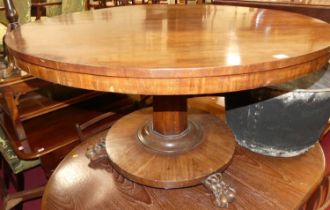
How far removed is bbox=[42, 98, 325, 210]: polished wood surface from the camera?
29.5 inches

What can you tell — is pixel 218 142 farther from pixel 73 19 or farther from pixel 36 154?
pixel 36 154

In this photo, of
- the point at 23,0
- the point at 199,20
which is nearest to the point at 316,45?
the point at 199,20

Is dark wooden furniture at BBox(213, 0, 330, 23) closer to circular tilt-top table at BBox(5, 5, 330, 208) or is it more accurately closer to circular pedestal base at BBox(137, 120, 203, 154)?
circular tilt-top table at BBox(5, 5, 330, 208)

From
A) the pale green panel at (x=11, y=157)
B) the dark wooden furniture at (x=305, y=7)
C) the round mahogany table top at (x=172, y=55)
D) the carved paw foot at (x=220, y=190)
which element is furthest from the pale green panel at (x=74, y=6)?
the carved paw foot at (x=220, y=190)

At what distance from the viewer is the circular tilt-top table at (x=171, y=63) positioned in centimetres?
44

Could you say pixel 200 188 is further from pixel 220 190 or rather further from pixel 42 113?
pixel 42 113

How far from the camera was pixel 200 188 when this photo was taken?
0.81m

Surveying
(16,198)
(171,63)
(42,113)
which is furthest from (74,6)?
(171,63)

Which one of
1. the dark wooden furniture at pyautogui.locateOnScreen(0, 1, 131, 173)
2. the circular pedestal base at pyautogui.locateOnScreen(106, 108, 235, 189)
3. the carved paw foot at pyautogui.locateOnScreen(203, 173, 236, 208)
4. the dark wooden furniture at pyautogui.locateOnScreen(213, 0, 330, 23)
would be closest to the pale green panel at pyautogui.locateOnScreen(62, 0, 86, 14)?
the dark wooden furniture at pyautogui.locateOnScreen(0, 1, 131, 173)

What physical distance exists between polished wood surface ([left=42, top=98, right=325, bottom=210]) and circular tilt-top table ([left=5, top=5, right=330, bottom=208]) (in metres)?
0.05

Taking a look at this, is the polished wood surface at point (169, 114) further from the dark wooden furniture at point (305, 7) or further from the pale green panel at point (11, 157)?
the dark wooden furniture at point (305, 7)

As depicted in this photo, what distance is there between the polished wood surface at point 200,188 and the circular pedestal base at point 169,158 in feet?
0.17

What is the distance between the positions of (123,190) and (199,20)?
0.54m

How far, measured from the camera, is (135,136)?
94 centimetres
